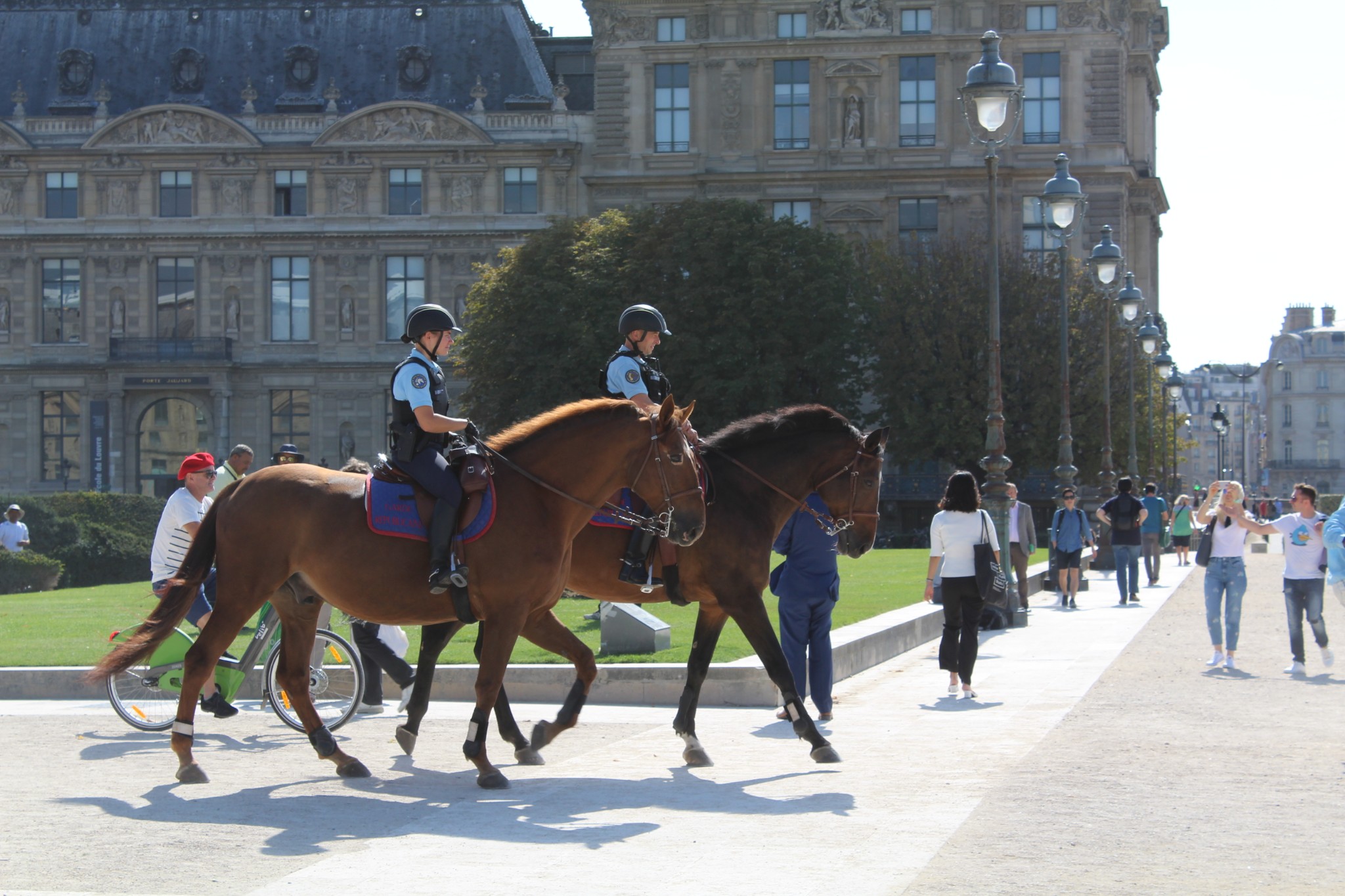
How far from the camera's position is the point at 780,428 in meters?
11.4

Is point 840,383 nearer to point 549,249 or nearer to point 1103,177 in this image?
point 549,249

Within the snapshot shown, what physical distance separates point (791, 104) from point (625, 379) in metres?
59.2

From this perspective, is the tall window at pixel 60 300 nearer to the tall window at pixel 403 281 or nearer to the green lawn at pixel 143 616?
the tall window at pixel 403 281

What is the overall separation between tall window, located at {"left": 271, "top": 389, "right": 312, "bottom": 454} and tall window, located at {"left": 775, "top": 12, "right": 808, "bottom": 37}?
2595 cm

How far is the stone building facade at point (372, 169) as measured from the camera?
67.8m

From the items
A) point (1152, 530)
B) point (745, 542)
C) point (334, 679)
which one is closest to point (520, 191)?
point (1152, 530)

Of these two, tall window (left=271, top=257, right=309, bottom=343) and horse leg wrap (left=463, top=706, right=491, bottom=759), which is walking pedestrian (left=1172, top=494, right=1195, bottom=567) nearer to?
horse leg wrap (left=463, top=706, right=491, bottom=759)

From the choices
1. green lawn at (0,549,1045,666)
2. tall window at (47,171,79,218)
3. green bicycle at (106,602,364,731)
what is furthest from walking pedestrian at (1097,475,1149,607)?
tall window at (47,171,79,218)

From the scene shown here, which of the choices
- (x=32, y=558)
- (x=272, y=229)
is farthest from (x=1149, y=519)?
(x=272, y=229)

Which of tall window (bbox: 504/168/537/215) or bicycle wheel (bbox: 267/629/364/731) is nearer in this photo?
bicycle wheel (bbox: 267/629/364/731)

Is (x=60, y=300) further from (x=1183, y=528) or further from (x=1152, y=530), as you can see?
(x=1152, y=530)

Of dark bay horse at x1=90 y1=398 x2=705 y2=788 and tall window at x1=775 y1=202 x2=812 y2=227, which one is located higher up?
tall window at x1=775 y1=202 x2=812 y2=227

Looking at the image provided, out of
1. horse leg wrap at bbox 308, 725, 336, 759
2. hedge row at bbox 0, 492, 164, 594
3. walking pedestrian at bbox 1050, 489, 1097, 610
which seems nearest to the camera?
horse leg wrap at bbox 308, 725, 336, 759

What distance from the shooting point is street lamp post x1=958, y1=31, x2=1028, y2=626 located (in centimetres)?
1939
